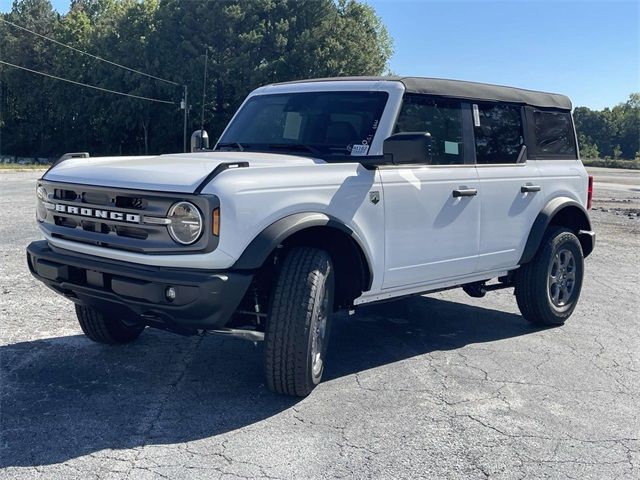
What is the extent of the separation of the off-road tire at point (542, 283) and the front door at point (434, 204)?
86cm

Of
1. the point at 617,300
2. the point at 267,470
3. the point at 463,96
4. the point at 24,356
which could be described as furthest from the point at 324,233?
the point at 617,300

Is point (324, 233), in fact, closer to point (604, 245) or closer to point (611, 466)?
point (611, 466)

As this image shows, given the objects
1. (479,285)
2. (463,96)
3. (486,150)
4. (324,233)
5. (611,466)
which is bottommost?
(611,466)

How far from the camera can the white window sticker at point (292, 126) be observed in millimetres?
5000

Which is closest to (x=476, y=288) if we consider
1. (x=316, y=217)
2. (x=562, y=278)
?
(x=562, y=278)

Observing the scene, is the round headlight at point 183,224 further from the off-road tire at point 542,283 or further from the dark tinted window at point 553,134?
the dark tinted window at point 553,134

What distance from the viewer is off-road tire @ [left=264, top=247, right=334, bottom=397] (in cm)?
372

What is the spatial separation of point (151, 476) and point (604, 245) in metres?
10.3

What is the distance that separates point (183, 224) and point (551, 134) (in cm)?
400

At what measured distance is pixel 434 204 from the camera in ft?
15.4

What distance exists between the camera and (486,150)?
536 centimetres

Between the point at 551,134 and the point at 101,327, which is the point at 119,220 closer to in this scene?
the point at 101,327

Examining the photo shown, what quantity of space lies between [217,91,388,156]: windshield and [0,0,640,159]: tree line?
115ft

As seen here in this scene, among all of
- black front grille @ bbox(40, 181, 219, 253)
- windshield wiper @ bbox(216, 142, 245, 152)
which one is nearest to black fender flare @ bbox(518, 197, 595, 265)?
windshield wiper @ bbox(216, 142, 245, 152)
